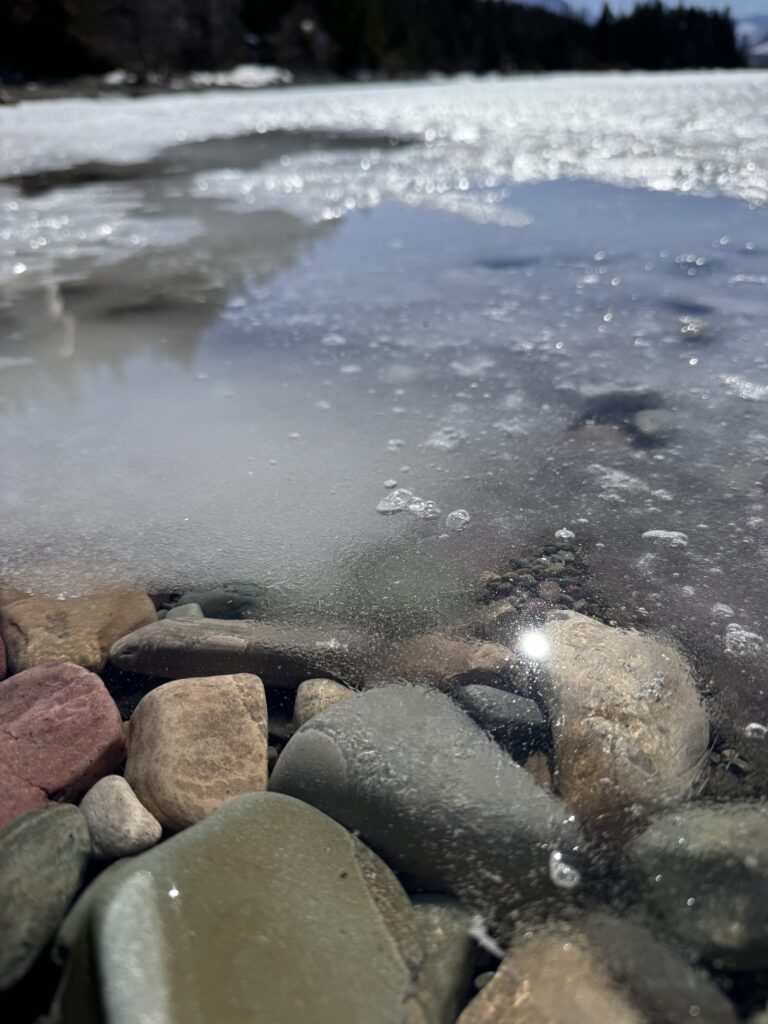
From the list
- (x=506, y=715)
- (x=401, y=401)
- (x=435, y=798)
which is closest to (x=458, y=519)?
(x=506, y=715)

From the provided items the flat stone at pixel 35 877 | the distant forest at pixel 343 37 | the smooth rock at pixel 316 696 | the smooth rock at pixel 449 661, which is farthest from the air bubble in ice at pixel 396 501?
the distant forest at pixel 343 37

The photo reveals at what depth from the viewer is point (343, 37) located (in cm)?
5916

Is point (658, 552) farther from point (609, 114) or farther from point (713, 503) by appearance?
point (609, 114)

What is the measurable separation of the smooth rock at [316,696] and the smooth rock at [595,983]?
2.10ft

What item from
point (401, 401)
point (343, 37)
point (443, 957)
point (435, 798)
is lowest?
point (443, 957)

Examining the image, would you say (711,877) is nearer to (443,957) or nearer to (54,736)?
(443,957)

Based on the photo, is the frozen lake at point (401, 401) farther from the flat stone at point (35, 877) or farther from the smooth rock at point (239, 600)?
the flat stone at point (35, 877)

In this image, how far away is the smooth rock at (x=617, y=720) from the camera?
4.59 feet

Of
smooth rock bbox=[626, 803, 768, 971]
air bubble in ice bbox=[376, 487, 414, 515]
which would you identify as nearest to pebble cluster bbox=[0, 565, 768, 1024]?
smooth rock bbox=[626, 803, 768, 971]

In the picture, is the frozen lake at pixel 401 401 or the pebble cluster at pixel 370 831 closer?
the pebble cluster at pixel 370 831

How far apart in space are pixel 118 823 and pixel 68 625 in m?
0.71

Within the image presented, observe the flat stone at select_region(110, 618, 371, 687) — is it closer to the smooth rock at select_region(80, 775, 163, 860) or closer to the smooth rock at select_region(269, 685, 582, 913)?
the smooth rock at select_region(269, 685, 582, 913)

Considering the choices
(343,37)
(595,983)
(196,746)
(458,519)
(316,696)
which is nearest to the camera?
(595,983)

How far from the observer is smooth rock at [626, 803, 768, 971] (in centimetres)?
115
